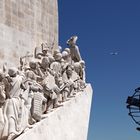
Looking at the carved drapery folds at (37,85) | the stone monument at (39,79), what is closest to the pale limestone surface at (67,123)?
the stone monument at (39,79)

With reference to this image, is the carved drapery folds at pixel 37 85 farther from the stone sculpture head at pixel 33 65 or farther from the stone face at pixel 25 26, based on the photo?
the stone face at pixel 25 26

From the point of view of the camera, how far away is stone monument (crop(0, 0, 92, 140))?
10.0 meters

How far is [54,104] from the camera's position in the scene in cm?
1188

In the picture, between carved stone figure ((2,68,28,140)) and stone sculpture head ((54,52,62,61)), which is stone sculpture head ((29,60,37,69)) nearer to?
stone sculpture head ((54,52,62,61))

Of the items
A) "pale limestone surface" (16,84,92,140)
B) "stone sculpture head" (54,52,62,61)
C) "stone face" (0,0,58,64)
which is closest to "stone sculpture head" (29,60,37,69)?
"stone face" (0,0,58,64)

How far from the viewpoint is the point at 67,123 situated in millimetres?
11828

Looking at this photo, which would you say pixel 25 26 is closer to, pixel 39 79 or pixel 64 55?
pixel 64 55

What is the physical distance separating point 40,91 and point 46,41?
2648 mm

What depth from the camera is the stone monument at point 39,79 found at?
1005 cm

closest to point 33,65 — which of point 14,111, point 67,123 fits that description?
point 67,123

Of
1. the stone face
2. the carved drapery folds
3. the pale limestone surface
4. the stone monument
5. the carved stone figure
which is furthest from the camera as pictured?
the stone face

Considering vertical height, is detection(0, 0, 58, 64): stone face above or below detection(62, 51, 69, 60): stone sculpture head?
above

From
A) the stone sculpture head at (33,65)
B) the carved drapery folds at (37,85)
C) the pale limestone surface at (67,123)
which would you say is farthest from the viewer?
the stone sculpture head at (33,65)

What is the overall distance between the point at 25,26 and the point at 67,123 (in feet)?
9.04
